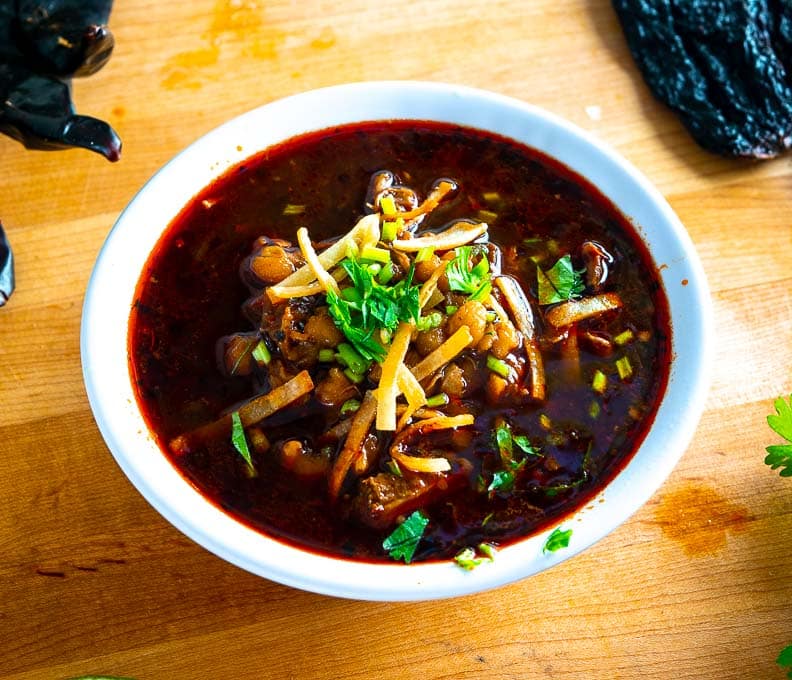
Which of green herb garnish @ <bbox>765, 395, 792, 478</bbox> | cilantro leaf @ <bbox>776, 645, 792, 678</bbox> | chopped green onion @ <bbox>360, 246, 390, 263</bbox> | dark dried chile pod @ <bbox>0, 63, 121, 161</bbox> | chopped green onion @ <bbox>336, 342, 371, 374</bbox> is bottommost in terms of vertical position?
cilantro leaf @ <bbox>776, 645, 792, 678</bbox>

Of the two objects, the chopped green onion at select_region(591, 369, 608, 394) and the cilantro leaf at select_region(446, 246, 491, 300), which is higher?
the cilantro leaf at select_region(446, 246, 491, 300)

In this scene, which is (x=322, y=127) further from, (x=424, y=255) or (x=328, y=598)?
(x=328, y=598)

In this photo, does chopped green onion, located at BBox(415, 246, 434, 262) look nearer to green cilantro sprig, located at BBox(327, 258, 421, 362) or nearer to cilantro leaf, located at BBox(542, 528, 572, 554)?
green cilantro sprig, located at BBox(327, 258, 421, 362)

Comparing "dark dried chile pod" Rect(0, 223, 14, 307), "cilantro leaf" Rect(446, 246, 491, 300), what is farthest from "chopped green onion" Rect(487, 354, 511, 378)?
"dark dried chile pod" Rect(0, 223, 14, 307)

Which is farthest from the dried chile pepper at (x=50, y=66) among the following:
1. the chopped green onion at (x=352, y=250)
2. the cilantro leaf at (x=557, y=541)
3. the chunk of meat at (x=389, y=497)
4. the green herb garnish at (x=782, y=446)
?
the green herb garnish at (x=782, y=446)

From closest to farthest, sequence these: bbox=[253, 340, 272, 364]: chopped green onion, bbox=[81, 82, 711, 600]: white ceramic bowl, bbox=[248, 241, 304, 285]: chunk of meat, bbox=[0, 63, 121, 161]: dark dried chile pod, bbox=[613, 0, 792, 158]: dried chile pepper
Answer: bbox=[81, 82, 711, 600]: white ceramic bowl < bbox=[253, 340, 272, 364]: chopped green onion < bbox=[248, 241, 304, 285]: chunk of meat < bbox=[0, 63, 121, 161]: dark dried chile pod < bbox=[613, 0, 792, 158]: dried chile pepper

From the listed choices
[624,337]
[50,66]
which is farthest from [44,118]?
[624,337]

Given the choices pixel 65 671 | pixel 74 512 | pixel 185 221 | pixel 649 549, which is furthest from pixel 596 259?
pixel 65 671
